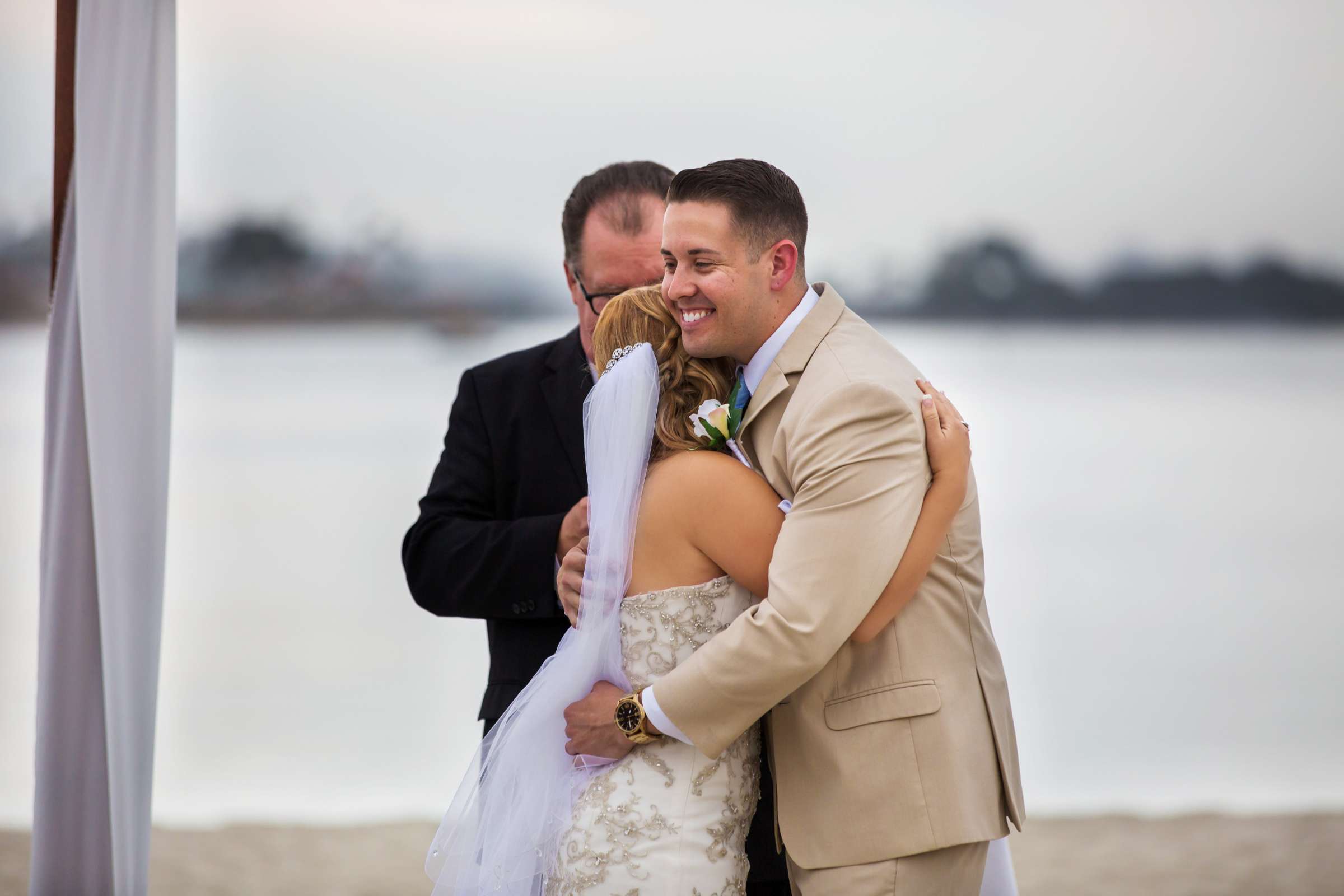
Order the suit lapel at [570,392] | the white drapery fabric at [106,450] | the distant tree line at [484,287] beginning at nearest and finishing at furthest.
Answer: the suit lapel at [570,392] < the white drapery fabric at [106,450] < the distant tree line at [484,287]

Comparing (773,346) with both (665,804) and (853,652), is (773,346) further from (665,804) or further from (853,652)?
(665,804)

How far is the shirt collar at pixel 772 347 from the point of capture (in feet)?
6.27

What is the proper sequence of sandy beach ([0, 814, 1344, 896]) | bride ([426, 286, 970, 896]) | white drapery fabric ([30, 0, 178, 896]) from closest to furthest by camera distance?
bride ([426, 286, 970, 896]), white drapery fabric ([30, 0, 178, 896]), sandy beach ([0, 814, 1344, 896])

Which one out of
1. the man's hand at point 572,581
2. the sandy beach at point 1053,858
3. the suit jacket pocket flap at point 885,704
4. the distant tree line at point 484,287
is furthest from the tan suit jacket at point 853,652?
the distant tree line at point 484,287

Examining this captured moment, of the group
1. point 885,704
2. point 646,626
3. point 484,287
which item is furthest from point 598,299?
point 484,287

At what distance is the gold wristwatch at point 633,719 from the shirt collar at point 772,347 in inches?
20.3

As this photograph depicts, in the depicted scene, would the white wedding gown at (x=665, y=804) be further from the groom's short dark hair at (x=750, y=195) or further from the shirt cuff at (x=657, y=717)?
the groom's short dark hair at (x=750, y=195)

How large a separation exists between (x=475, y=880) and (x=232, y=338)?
16.4m

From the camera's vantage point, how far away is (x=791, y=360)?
6.12ft

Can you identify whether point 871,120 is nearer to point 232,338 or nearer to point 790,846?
point 232,338

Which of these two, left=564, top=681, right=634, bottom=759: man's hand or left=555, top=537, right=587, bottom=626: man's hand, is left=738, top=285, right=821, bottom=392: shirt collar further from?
left=564, top=681, right=634, bottom=759: man's hand

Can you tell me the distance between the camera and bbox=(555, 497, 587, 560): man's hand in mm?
2131

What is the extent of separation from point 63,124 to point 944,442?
87.3 inches

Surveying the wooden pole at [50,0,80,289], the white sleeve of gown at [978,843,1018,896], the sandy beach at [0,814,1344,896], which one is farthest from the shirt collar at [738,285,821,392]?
the sandy beach at [0,814,1344,896]
